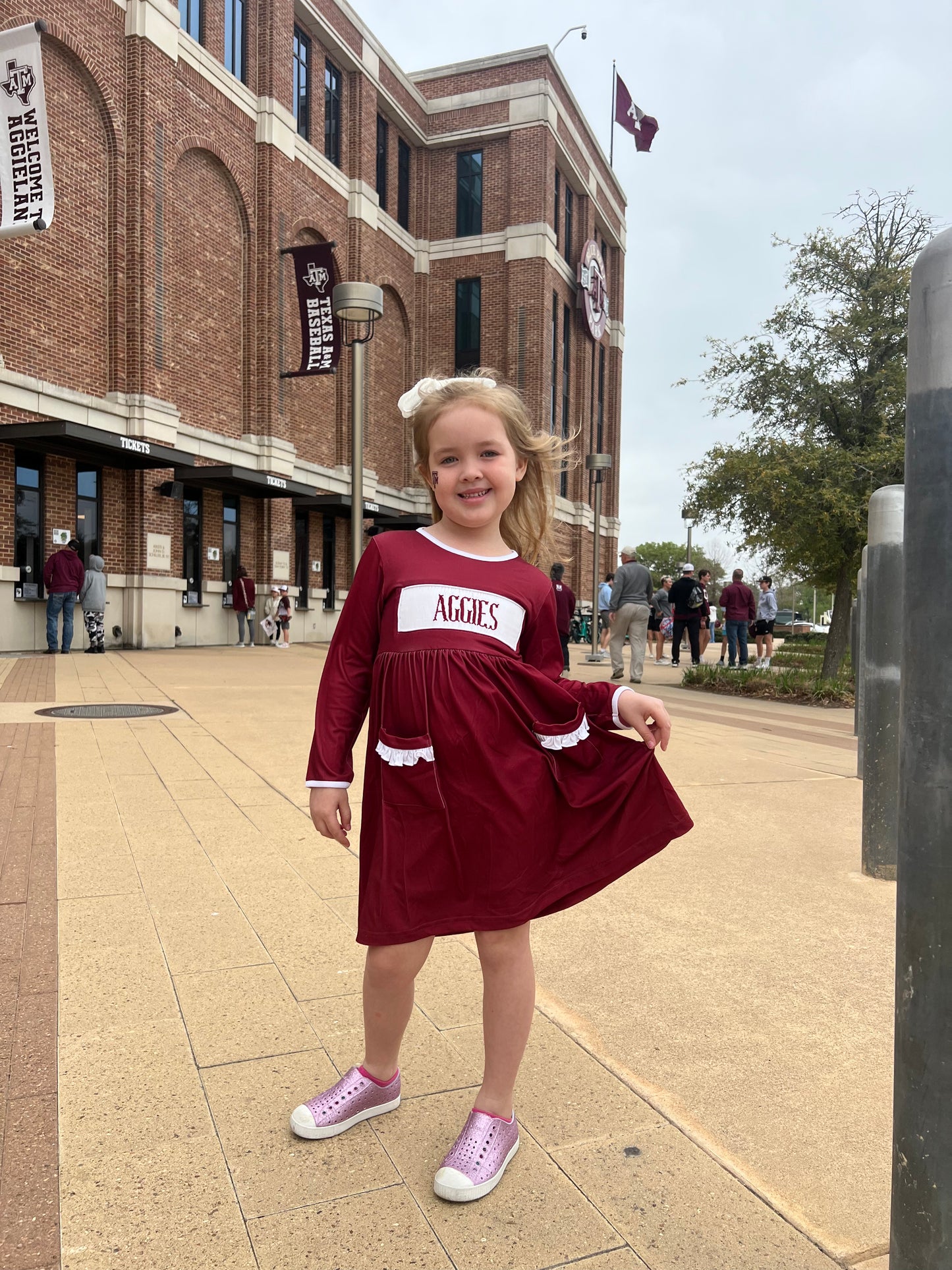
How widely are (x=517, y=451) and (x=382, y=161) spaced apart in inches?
1197

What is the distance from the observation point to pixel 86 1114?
218 centimetres

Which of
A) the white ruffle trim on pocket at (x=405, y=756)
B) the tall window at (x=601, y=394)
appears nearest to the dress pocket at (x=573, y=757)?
the white ruffle trim on pocket at (x=405, y=756)

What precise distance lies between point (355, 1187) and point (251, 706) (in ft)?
25.7

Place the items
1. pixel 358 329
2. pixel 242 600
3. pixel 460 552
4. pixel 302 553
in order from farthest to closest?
pixel 302 553 → pixel 242 600 → pixel 358 329 → pixel 460 552

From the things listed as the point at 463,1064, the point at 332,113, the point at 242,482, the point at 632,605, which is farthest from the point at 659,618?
the point at 463,1064

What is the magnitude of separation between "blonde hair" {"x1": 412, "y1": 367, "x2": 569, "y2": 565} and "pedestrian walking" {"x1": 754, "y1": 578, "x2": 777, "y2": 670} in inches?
718

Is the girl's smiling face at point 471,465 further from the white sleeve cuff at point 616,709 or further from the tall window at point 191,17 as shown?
the tall window at point 191,17

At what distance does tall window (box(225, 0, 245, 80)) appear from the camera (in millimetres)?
21281

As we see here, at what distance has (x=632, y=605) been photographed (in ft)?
44.8

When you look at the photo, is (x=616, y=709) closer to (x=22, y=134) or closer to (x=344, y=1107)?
(x=344, y=1107)

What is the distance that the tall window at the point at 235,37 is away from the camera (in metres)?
21.3

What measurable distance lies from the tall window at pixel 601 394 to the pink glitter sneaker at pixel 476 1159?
38.5m

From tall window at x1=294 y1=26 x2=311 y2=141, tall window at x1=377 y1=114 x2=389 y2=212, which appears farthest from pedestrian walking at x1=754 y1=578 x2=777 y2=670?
tall window at x1=377 y1=114 x2=389 y2=212

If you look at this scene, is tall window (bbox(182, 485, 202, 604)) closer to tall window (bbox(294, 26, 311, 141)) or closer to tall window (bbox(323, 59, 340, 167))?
tall window (bbox(294, 26, 311, 141))
